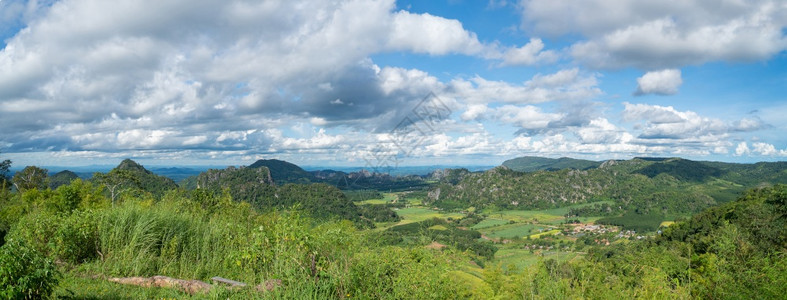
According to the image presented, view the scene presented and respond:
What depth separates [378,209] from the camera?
83.6 meters

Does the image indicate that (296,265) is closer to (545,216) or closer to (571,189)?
(545,216)

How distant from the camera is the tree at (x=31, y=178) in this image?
4288cm

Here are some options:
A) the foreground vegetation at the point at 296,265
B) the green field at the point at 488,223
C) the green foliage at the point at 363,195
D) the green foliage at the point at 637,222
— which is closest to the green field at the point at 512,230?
the green field at the point at 488,223

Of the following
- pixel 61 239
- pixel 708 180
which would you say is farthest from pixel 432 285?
pixel 708 180

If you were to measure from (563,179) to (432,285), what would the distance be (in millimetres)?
192236

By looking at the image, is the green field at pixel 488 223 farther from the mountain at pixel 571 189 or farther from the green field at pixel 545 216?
the mountain at pixel 571 189

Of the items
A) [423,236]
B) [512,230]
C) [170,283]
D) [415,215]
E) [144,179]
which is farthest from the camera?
[415,215]

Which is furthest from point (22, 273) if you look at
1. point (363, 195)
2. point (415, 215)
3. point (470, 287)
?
point (415, 215)

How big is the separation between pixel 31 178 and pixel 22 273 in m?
58.0

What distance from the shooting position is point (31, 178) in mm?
44625

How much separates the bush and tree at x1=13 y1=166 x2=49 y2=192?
178 ft

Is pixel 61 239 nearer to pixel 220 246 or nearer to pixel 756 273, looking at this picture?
pixel 220 246

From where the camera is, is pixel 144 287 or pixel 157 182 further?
pixel 157 182

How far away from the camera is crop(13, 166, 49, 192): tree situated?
42875mm
